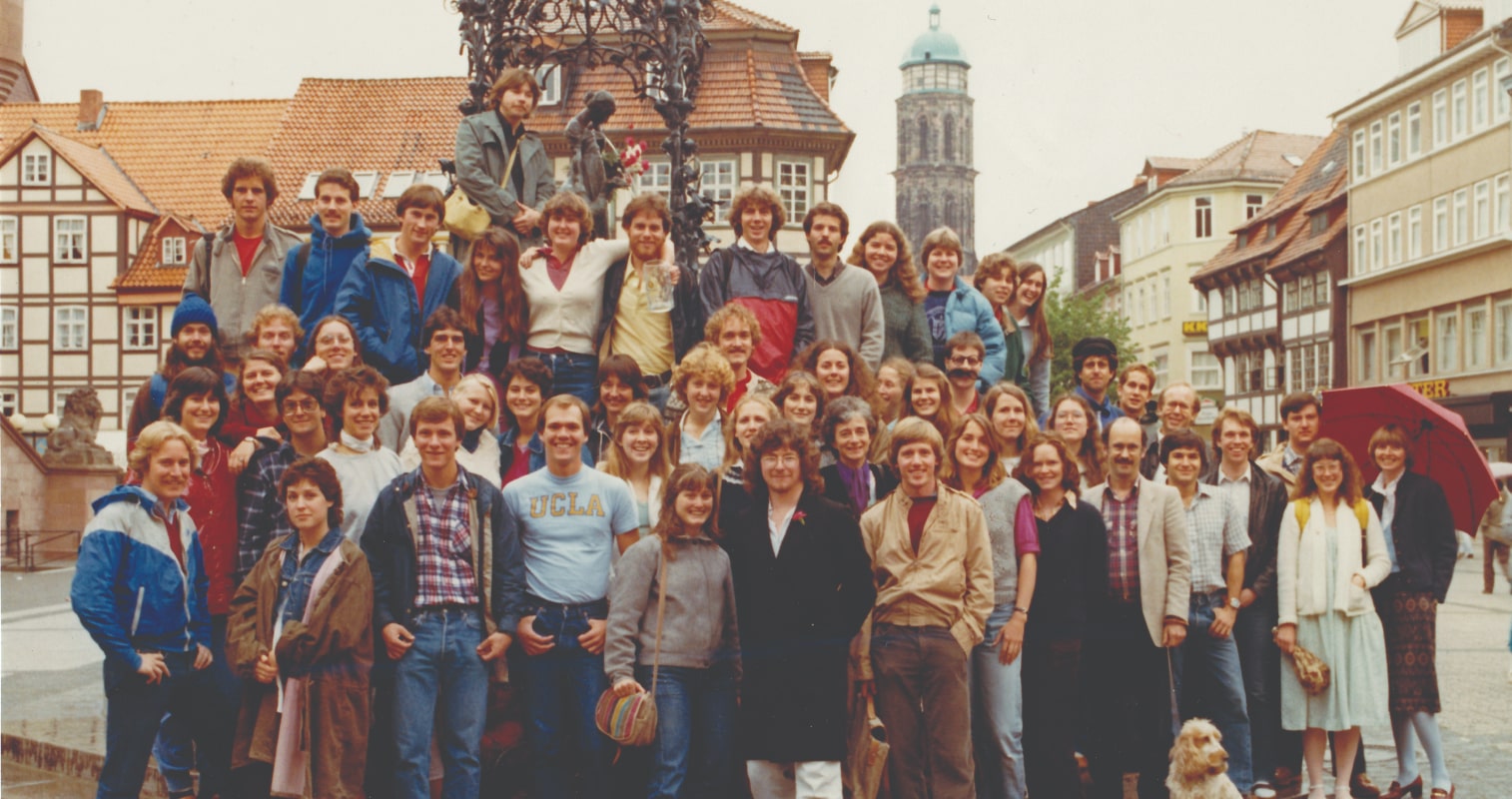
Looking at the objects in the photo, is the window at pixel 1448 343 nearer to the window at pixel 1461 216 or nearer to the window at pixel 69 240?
the window at pixel 1461 216

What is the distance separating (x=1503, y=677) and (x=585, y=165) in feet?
26.1

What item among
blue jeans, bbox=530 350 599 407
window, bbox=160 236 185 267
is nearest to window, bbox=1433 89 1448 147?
window, bbox=160 236 185 267

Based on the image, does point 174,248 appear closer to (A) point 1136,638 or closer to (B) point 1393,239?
(B) point 1393,239

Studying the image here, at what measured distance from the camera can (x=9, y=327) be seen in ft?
142

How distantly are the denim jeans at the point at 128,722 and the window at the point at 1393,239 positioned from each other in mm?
41137

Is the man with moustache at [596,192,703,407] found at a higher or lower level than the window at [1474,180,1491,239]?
lower

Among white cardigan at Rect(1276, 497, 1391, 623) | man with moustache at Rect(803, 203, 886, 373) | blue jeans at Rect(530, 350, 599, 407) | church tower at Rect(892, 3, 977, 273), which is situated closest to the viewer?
white cardigan at Rect(1276, 497, 1391, 623)

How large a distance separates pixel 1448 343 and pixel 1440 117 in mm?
5470

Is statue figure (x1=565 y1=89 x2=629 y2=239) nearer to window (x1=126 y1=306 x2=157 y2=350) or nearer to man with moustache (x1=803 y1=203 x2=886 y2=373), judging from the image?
man with moustache (x1=803 y1=203 x2=886 y2=373)

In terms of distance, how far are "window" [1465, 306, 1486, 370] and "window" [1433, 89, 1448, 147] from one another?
4255 mm

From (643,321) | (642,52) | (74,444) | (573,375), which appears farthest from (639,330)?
(74,444)

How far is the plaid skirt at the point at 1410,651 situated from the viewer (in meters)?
7.97

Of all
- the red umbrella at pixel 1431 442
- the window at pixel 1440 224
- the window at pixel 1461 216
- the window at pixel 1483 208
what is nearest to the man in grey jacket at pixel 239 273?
the red umbrella at pixel 1431 442

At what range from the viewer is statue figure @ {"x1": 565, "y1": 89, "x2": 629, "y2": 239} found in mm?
10344
